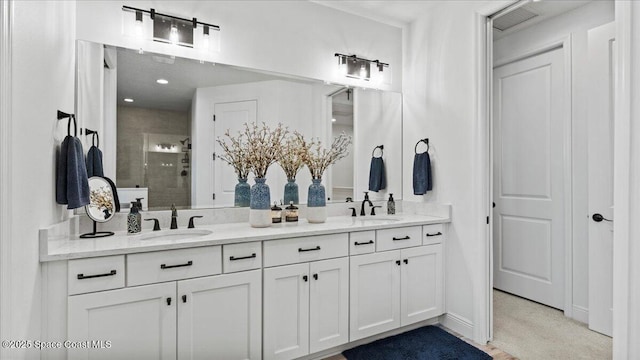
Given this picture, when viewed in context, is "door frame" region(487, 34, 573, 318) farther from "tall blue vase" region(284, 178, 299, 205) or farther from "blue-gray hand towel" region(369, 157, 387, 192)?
"tall blue vase" region(284, 178, 299, 205)

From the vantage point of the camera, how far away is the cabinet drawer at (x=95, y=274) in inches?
57.9

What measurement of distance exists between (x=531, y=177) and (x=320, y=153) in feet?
7.05

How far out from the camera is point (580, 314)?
274 cm

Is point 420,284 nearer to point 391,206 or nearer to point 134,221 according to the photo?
point 391,206

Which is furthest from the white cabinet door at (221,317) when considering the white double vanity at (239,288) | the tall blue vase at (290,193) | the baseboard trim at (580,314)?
the baseboard trim at (580,314)

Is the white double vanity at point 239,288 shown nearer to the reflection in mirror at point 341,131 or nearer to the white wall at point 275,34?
the reflection in mirror at point 341,131

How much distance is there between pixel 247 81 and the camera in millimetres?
2502

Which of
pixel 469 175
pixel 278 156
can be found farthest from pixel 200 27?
pixel 469 175

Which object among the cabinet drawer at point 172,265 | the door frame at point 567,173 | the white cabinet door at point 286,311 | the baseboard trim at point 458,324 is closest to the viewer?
the cabinet drawer at point 172,265

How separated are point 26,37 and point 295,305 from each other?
1.83 m

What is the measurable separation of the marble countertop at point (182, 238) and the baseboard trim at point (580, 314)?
4.91ft

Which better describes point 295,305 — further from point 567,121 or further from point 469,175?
point 567,121

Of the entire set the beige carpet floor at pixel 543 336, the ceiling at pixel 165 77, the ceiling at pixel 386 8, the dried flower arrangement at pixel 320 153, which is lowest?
the beige carpet floor at pixel 543 336

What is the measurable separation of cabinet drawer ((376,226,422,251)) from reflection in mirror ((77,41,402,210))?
0.73m
